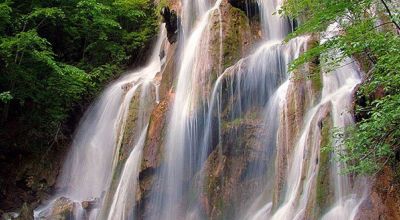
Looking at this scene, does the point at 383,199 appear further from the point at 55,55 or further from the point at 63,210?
the point at 55,55

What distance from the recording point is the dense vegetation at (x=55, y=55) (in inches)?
501

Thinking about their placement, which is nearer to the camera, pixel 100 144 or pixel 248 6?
pixel 248 6

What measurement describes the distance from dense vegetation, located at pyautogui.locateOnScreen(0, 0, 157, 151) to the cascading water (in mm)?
864

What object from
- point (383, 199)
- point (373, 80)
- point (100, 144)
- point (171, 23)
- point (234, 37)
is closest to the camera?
point (373, 80)

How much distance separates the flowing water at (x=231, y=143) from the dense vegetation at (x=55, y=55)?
67.6 inches

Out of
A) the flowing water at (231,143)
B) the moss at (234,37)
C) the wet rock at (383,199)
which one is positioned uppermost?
the moss at (234,37)

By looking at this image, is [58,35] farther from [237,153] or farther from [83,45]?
[237,153]

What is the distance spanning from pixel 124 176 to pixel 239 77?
4164mm

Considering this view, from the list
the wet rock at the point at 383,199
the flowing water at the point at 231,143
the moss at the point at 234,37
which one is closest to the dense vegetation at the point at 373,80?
the wet rock at the point at 383,199

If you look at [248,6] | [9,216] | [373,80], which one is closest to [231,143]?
[373,80]

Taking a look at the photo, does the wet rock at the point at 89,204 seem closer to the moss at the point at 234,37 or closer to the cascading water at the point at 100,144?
the cascading water at the point at 100,144

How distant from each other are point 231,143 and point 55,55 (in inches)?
290

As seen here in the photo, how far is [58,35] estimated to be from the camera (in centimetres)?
1689

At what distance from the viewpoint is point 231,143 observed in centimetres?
1021
